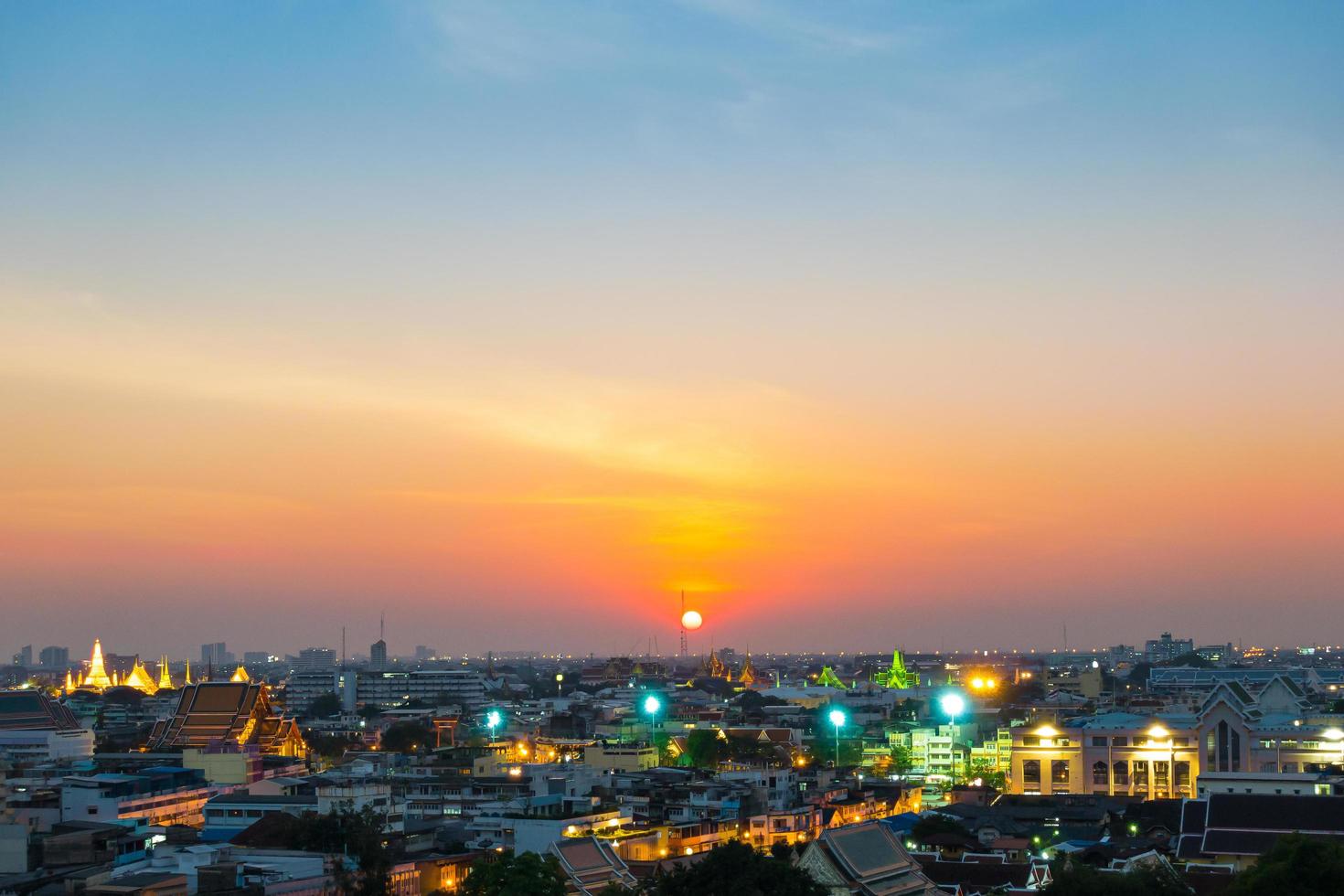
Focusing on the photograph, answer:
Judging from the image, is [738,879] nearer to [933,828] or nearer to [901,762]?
[933,828]

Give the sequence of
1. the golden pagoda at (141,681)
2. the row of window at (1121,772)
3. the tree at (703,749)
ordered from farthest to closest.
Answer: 1. the golden pagoda at (141,681)
2. the tree at (703,749)
3. the row of window at (1121,772)

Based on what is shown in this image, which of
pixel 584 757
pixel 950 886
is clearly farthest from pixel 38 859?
pixel 584 757

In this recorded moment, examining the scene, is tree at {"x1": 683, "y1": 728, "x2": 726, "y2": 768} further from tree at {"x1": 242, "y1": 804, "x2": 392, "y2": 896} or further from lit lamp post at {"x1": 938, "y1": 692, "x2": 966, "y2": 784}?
tree at {"x1": 242, "y1": 804, "x2": 392, "y2": 896}

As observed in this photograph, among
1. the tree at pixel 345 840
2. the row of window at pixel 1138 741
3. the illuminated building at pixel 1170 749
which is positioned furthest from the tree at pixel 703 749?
the tree at pixel 345 840

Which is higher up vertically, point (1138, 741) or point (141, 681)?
point (141, 681)

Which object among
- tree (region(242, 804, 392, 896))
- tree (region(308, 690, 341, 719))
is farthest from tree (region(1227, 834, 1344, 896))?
tree (region(308, 690, 341, 719))

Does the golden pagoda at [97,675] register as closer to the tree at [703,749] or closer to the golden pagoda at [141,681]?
the golden pagoda at [141,681]

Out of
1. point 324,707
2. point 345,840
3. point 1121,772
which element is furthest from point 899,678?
point 345,840
